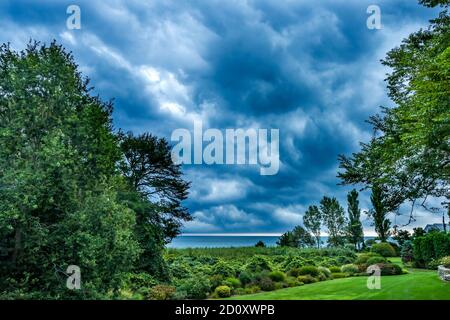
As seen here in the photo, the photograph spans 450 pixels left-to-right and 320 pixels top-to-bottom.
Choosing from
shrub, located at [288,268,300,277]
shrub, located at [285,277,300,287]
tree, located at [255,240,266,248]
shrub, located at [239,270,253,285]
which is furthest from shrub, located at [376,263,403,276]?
tree, located at [255,240,266,248]

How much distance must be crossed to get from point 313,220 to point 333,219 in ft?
7.11

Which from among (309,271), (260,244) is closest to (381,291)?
(309,271)

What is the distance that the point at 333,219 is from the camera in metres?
33.1

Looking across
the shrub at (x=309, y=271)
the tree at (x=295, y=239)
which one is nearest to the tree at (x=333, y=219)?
the tree at (x=295, y=239)

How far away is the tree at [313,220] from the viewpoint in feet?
104

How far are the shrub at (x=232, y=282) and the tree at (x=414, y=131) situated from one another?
7.09 meters

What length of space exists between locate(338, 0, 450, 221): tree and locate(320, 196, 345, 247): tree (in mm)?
12684

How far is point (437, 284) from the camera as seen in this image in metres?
14.7

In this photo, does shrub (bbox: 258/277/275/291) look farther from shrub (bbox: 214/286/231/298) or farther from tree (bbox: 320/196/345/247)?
tree (bbox: 320/196/345/247)

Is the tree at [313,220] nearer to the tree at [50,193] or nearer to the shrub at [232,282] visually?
the shrub at [232,282]

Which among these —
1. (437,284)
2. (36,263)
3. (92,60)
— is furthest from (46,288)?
(437,284)

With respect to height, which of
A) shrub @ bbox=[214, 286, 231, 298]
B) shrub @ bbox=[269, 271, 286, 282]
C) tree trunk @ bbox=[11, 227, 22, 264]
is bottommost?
shrub @ bbox=[214, 286, 231, 298]

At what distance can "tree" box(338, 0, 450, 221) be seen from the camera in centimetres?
1362
